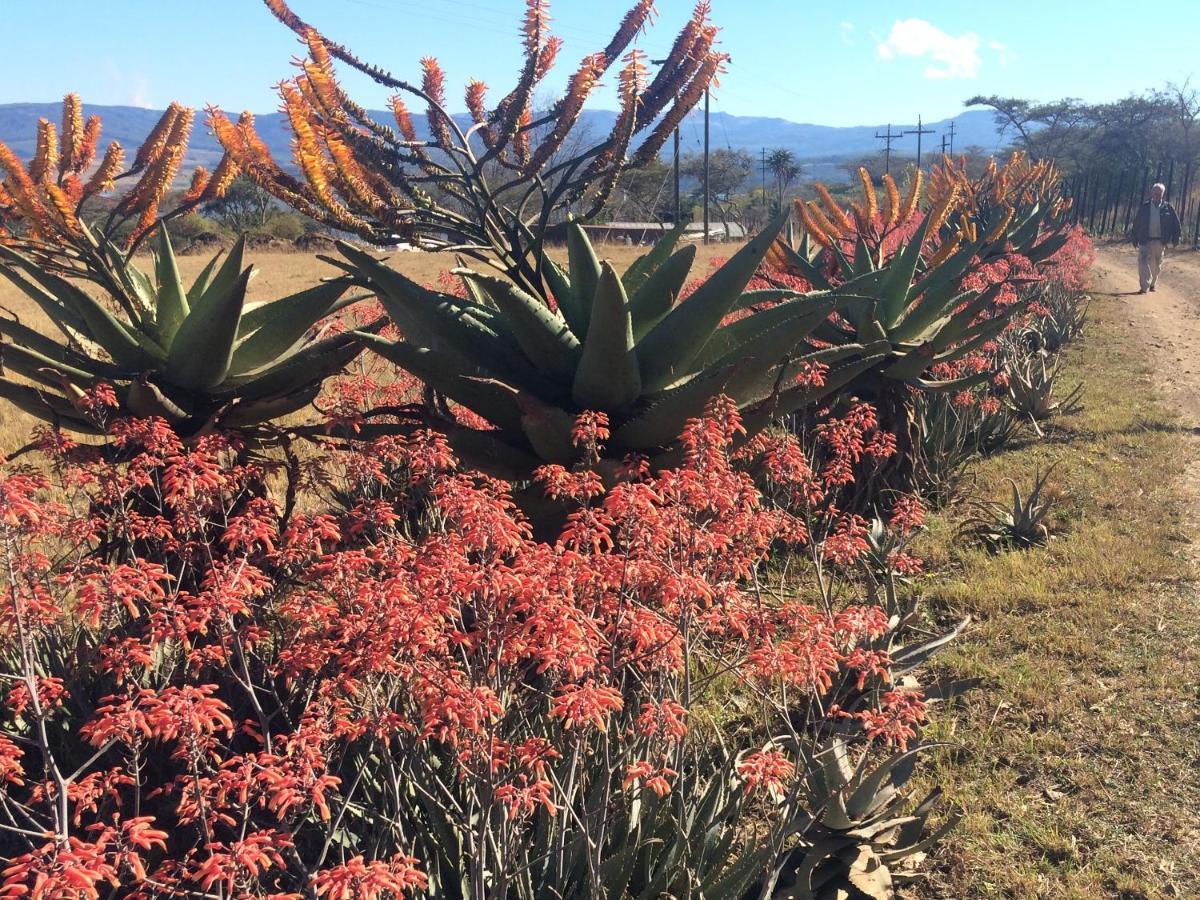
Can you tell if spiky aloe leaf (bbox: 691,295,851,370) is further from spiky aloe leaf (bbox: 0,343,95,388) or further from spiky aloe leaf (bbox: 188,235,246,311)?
spiky aloe leaf (bbox: 0,343,95,388)

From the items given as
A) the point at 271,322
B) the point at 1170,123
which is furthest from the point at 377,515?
the point at 1170,123

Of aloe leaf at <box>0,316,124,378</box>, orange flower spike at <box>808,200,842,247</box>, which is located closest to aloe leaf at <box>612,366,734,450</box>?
aloe leaf at <box>0,316,124,378</box>

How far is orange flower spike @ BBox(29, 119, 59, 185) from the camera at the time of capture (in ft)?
10.5

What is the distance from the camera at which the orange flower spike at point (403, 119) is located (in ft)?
10.6

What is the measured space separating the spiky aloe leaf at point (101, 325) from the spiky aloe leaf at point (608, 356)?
1532mm

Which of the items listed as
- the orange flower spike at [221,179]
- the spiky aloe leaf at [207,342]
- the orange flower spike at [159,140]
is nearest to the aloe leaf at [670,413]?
the spiky aloe leaf at [207,342]

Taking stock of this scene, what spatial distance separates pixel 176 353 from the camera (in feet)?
10.0

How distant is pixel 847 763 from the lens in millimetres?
2734

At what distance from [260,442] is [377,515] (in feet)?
4.24

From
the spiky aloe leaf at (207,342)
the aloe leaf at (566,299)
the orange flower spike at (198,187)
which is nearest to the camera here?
the spiky aloe leaf at (207,342)

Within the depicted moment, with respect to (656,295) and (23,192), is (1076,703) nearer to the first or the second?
(656,295)

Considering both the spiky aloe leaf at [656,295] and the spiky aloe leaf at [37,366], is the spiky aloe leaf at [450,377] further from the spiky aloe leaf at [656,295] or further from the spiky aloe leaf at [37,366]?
the spiky aloe leaf at [37,366]

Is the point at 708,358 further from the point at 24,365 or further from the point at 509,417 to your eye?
the point at 24,365

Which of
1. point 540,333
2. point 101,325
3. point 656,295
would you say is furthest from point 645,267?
point 101,325
